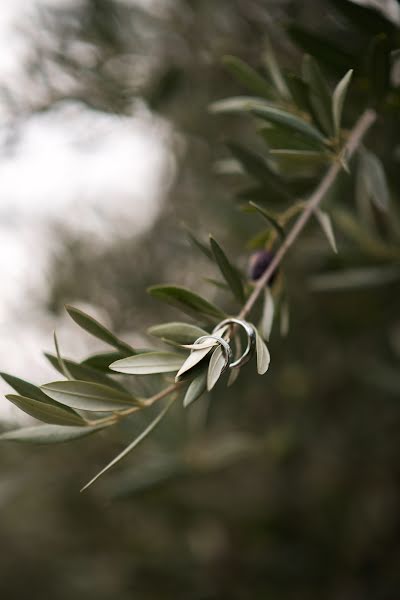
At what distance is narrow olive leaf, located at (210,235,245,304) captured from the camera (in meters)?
0.31

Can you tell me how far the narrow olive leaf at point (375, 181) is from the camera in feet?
1.31

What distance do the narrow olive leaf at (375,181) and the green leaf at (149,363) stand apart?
0.20 meters

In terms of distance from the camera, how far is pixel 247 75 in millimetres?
403

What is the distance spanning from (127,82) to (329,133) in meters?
0.48

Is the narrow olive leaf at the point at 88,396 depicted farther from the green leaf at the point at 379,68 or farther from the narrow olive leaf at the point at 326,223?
the green leaf at the point at 379,68

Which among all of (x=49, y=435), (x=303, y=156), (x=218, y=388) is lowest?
(x=218, y=388)

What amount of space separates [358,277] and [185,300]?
12.7 inches

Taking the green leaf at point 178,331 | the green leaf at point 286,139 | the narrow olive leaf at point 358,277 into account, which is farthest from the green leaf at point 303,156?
the narrow olive leaf at point 358,277

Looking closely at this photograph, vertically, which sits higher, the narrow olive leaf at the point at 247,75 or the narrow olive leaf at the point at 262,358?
the narrow olive leaf at the point at 247,75

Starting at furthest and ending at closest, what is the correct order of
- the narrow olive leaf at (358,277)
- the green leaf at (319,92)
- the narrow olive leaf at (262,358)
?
the narrow olive leaf at (358,277), the green leaf at (319,92), the narrow olive leaf at (262,358)

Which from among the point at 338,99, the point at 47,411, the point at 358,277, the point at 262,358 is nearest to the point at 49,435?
the point at 47,411

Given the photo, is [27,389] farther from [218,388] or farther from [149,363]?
[218,388]

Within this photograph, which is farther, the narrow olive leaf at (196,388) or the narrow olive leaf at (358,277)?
the narrow olive leaf at (358,277)

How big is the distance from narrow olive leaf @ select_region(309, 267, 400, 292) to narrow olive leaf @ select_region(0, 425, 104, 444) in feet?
1.16
